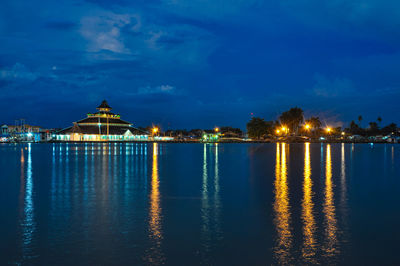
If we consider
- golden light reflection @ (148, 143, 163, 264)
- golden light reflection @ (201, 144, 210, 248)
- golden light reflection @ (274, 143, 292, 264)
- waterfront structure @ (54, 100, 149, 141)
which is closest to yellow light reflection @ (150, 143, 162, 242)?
golden light reflection @ (148, 143, 163, 264)

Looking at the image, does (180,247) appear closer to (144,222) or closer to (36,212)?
(144,222)

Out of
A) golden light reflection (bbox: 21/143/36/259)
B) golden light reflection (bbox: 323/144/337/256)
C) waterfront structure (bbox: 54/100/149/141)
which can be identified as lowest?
golden light reflection (bbox: 323/144/337/256)

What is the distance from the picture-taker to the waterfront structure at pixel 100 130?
5846 inches

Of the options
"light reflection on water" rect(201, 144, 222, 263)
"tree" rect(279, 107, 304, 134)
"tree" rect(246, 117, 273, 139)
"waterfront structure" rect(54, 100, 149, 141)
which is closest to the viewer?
"light reflection on water" rect(201, 144, 222, 263)

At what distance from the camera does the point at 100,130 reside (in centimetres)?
15100

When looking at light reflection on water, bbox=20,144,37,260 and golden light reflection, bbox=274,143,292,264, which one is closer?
golden light reflection, bbox=274,143,292,264

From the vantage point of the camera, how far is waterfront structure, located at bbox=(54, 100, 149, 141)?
148500 millimetres

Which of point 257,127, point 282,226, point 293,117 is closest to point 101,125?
point 257,127

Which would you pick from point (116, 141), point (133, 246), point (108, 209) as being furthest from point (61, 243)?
point (116, 141)

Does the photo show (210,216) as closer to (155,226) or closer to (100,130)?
(155,226)

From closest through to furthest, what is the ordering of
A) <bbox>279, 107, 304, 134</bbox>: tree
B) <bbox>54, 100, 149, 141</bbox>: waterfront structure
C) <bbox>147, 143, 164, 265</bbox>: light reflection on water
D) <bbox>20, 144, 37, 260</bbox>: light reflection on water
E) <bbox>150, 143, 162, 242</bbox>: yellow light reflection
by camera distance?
<bbox>147, 143, 164, 265</bbox>: light reflection on water < <bbox>20, 144, 37, 260</bbox>: light reflection on water < <bbox>150, 143, 162, 242</bbox>: yellow light reflection < <bbox>54, 100, 149, 141</bbox>: waterfront structure < <bbox>279, 107, 304, 134</bbox>: tree

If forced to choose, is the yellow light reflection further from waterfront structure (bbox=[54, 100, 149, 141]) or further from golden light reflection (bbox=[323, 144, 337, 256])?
waterfront structure (bbox=[54, 100, 149, 141])

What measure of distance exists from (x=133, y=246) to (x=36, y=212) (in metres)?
7.25

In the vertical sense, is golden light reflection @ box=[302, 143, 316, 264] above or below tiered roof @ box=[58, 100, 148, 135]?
below
